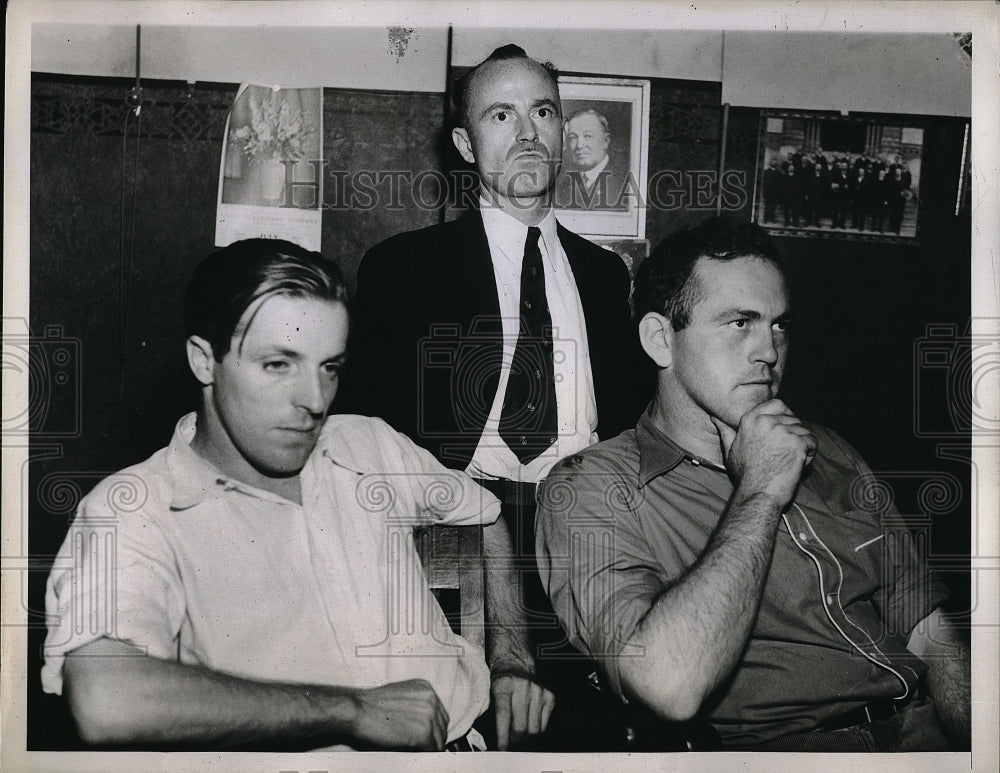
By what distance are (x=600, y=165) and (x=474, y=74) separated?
0.34m

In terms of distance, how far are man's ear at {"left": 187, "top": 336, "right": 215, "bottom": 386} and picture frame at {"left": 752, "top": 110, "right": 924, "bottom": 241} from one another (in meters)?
1.22

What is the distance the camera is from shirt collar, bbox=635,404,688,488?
5.98 feet

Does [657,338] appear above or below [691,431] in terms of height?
above

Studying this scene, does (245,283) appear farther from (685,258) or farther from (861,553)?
(861,553)

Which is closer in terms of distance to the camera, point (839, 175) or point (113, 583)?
point (113, 583)

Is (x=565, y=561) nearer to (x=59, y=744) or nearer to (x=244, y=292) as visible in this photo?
(x=244, y=292)

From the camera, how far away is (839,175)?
77.5 inches

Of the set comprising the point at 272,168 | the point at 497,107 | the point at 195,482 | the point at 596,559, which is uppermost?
the point at 497,107

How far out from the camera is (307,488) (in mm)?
1846
